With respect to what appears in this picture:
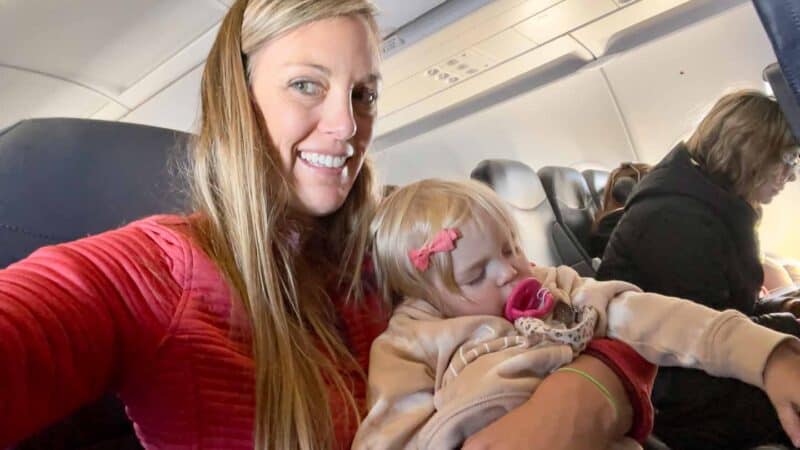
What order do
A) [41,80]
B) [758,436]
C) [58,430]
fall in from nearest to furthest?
[58,430]
[758,436]
[41,80]

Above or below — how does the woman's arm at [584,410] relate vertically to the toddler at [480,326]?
→ below

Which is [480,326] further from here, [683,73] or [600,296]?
[683,73]

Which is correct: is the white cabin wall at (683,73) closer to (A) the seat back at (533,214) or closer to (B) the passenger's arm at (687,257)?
(A) the seat back at (533,214)

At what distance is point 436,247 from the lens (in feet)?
3.40

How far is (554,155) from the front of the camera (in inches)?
176

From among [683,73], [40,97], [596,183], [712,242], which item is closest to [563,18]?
[683,73]

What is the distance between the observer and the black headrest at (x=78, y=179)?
35.8 inches

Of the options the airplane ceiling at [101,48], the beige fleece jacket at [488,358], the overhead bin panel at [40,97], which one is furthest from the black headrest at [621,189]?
the overhead bin panel at [40,97]

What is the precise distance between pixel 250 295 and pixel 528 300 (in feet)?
1.58

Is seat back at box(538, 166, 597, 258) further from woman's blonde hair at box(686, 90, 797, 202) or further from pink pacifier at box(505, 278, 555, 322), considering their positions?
pink pacifier at box(505, 278, 555, 322)

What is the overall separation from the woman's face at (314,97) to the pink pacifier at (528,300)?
36 cm

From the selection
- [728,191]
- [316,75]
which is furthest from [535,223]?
[316,75]

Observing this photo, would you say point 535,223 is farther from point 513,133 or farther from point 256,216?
point 256,216

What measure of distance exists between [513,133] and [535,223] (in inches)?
68.8
